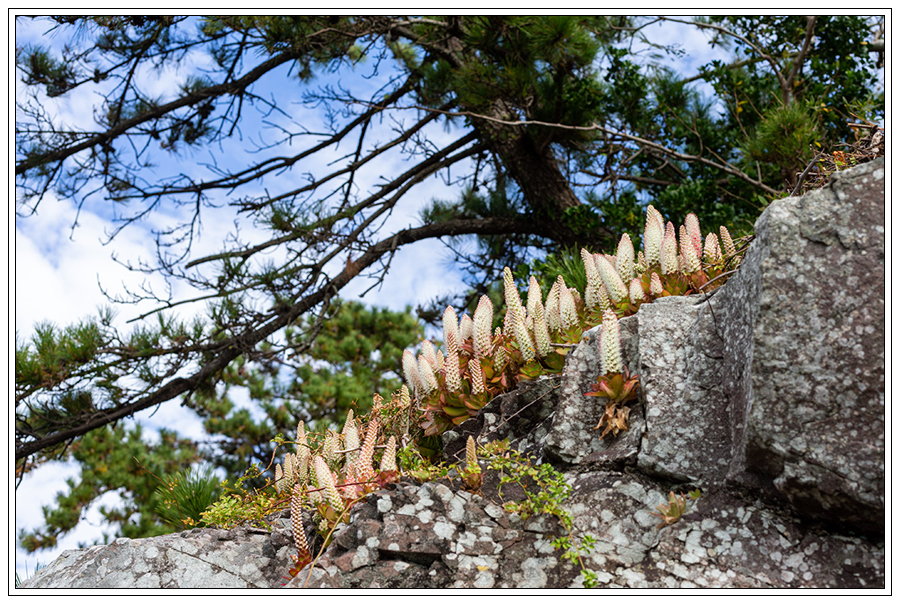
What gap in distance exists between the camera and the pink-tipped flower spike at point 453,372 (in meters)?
3.46

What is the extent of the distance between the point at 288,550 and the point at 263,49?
6.30 metres

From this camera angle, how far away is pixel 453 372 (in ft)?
11.4

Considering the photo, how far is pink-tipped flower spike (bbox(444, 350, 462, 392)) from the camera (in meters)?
3.46

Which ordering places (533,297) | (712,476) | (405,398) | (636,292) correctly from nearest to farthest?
(712,476) < (636,292) < (533,297) < (405,398)

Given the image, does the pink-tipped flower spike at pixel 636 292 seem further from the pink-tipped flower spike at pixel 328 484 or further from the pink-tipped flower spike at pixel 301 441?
the pink-tipped flower spike at pixel 301 441

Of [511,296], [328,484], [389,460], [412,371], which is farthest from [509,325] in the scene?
[328,484]

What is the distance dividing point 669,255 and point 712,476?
139cm

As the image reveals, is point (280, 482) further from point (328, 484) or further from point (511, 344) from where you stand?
point (511, 344)

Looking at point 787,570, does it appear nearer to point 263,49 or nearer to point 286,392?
point 263,49

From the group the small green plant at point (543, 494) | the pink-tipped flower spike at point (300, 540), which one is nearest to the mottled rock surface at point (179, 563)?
the pink-tipped flower spike at point (300, 540)

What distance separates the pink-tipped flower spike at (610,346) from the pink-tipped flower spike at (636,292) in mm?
590

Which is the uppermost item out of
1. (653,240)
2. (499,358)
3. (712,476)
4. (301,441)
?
(653,240)

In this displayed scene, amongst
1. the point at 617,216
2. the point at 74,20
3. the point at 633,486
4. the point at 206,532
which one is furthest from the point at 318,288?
the point at 633,486

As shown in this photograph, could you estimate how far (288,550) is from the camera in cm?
315
